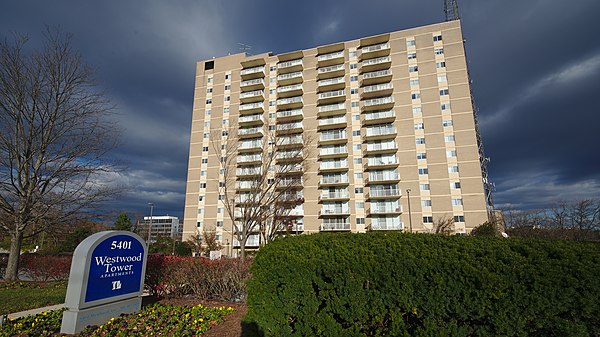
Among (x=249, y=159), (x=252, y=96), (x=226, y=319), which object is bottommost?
(x=226, y=319)

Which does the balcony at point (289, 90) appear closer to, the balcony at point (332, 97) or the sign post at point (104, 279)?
the balcony at point (332, 97)

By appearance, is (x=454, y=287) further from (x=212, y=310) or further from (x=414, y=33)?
(x=414, y=33)

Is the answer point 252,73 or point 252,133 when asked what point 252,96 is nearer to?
point 252,73

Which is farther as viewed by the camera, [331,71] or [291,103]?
[291,103]

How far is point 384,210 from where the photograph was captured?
130 ft

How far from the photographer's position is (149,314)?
6719 mm

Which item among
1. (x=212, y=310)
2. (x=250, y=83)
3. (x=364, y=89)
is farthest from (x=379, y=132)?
(x=212, y=310)

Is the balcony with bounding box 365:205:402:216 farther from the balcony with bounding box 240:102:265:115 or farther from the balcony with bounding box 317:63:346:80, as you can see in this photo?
the balcony with bounding box 240:102:265:115

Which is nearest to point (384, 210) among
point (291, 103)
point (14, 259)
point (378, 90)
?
point (378, 90)

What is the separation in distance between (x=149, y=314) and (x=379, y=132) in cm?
3918

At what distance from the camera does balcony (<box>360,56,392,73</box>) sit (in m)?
44.3

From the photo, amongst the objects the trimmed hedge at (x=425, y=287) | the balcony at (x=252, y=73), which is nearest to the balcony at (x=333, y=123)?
the balcony at (x=252, y=73)

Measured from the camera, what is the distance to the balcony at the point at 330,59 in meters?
47.2

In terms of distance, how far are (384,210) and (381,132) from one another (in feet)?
36.5
